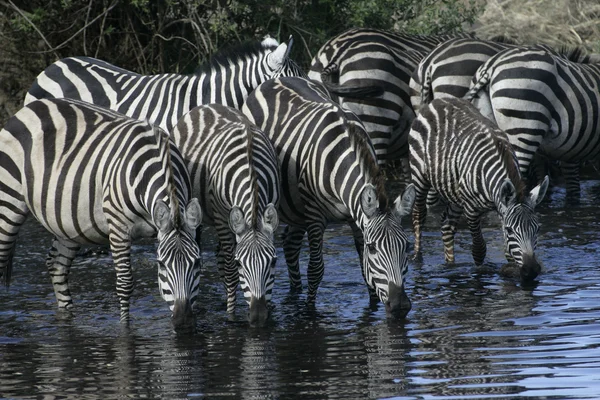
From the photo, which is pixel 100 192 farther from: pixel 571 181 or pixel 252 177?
pixel 571 181

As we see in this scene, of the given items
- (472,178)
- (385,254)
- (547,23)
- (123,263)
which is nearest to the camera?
(385,254)

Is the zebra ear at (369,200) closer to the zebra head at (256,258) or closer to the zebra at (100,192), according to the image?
the zebra head at (256,258)

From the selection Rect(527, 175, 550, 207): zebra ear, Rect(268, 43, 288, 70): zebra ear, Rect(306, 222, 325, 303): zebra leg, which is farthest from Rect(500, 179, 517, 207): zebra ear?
Rect(268, 43, 288, 70): zebra ear

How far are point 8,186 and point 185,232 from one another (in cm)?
211

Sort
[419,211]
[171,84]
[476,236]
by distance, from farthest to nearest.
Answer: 1. [171,84]
2. [419,211]
3. [476,236]

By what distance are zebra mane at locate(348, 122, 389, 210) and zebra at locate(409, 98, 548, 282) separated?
154cm

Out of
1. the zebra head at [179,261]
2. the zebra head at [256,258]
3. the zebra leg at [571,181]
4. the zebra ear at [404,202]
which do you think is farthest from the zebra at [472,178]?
the zebra leg at [571,181]

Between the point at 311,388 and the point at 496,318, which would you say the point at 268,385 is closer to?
the point at 311,388

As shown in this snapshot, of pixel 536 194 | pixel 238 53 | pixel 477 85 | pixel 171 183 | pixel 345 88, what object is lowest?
pixel 536 194

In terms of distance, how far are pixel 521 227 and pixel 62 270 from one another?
4.49m

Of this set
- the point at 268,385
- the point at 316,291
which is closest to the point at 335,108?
the point at 316,291

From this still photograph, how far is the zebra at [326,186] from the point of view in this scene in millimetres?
9320

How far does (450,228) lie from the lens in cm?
1200

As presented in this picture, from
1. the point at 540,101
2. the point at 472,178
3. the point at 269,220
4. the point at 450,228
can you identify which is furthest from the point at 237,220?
the point at 540,101
